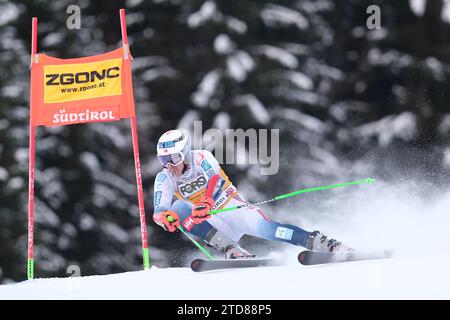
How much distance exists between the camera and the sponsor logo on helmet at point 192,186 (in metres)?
9.52

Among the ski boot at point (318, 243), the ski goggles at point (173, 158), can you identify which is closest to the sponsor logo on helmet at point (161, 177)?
the ski goggles at point (173, 158)

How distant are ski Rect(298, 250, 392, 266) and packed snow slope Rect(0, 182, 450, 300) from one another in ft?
0.30

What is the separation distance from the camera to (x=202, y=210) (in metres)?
9.23

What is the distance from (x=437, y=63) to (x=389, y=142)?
1.52m

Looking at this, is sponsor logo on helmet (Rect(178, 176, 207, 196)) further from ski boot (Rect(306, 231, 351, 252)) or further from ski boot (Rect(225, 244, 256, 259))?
ski boot (Rect(306, 231, 351, 252))

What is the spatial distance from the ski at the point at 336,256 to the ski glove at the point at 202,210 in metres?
0.96

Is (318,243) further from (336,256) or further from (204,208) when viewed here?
(204,208)

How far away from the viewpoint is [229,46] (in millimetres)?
15688

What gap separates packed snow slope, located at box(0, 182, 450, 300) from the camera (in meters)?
8.00

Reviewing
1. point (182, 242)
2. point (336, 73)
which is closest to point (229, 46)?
point (336, 73)

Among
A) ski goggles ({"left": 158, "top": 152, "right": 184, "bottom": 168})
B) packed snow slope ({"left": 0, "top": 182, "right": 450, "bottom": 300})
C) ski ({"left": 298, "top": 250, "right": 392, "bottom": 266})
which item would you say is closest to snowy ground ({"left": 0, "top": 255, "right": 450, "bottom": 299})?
packed snow slope ({"left": 0, "top": 182, "right": 450, "bottom": 300})

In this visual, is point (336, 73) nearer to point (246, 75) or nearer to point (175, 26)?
point (246, 75)

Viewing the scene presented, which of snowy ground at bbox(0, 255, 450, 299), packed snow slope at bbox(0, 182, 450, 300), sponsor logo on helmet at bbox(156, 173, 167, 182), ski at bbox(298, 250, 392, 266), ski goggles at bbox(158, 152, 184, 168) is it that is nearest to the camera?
snowy ground at bbox(0, 255, 450, 299)

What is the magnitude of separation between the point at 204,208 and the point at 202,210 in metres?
0.03
